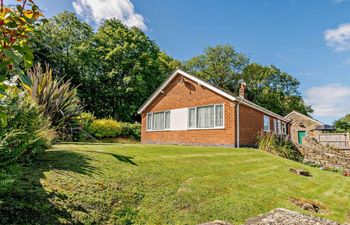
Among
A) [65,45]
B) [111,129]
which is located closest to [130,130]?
[111,129]

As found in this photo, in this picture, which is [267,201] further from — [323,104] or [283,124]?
[323,104]

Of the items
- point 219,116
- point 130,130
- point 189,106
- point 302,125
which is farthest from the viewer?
point 302,125

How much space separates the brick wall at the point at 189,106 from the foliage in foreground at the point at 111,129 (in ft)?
11.7

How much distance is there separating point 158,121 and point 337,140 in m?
19.6

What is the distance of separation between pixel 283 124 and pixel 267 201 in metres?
20.4

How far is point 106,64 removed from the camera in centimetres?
3092

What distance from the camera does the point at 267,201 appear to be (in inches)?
207

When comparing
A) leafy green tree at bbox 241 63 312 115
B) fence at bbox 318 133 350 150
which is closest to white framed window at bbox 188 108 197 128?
fence at bbox 318 133 350 150

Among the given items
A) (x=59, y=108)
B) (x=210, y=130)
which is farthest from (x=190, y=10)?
(x=59, y=108)

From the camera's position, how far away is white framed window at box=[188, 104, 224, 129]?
48.7 feet

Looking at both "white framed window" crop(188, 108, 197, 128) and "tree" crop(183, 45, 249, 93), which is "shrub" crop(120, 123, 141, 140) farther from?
"tree" crop(183, 45, 249, 93)

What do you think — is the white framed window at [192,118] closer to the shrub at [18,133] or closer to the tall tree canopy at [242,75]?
the shrub at [18,133]

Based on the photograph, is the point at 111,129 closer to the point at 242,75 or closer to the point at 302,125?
the point at 302,125

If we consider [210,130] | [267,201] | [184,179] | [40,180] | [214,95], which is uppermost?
[214,95]
